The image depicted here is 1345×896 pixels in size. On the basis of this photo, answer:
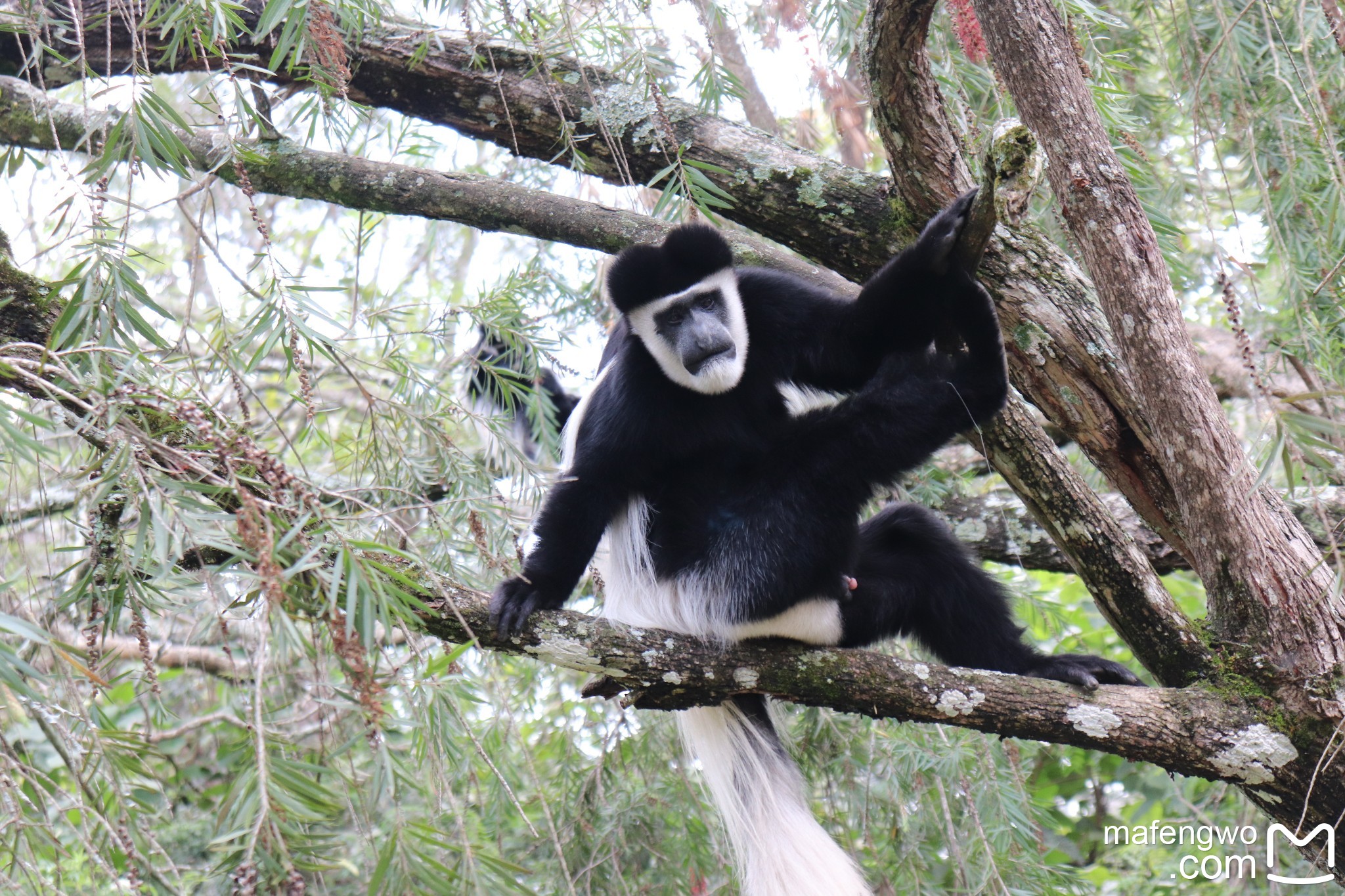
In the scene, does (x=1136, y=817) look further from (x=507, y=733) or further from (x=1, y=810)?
(x=1, y=810)

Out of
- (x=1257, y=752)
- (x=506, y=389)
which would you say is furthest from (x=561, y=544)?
(x=1257, y=752)

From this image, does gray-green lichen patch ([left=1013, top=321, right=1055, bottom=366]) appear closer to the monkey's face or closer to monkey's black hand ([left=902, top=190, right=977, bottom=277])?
monkey's black hand ([left=902, top=190, right=977, bottom=277])

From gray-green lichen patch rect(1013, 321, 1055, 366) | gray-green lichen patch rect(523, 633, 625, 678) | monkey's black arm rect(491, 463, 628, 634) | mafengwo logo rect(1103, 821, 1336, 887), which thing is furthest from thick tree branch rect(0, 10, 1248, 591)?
gray-green lichen patch rect(523, 633, 625, 678)

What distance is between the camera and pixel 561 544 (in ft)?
5.96

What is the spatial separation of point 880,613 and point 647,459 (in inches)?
21.9

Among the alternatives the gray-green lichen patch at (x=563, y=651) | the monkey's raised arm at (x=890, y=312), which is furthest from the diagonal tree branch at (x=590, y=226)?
the gray-green lichen patch at (x=563, y=651)

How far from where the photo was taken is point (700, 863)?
234 cm

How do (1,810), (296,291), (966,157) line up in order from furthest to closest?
(966,157) < (296,291) < (1,810)

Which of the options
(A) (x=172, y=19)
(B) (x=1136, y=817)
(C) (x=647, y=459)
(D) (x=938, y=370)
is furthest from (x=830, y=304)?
(B) (x=1136, y=817)

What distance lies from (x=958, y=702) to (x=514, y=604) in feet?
2.41

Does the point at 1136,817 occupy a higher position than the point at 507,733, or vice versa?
the point at 507,733

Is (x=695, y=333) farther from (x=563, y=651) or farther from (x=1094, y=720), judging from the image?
(x=1094, y=720)

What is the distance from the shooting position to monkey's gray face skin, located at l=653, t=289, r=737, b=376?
2.03 metres

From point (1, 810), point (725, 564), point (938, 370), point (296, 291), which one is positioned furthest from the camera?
point (725, 564)
